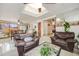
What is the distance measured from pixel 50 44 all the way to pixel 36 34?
297mm

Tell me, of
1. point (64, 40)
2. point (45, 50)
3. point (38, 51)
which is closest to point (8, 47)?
point (38, 51)

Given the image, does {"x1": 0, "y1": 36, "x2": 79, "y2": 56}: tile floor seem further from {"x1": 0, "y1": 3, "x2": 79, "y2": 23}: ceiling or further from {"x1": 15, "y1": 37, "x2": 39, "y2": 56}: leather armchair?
{"x1": 0, "y1": 3, "x2": 79, "y2": 23}: ceiling

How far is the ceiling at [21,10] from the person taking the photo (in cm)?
214

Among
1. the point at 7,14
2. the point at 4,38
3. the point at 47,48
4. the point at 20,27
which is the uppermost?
the point at 7,14

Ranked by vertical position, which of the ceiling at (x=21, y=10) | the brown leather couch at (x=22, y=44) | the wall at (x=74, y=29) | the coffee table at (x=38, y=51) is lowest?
the coffee table at (x=38, y=51)

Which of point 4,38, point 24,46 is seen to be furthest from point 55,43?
point 4,38

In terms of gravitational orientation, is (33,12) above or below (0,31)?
above

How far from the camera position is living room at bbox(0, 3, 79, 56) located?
2.15 metres

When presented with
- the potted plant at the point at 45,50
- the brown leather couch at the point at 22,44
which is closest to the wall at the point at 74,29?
the potted plant at the point at 45,50

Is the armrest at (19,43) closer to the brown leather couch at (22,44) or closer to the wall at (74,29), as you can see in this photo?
the brown leather couch at (22,44)

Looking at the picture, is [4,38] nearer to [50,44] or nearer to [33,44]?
[33,44]

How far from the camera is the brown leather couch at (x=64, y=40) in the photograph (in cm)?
217

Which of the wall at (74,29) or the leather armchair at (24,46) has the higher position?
the wall at (74,29)

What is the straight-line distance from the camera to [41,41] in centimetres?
219
